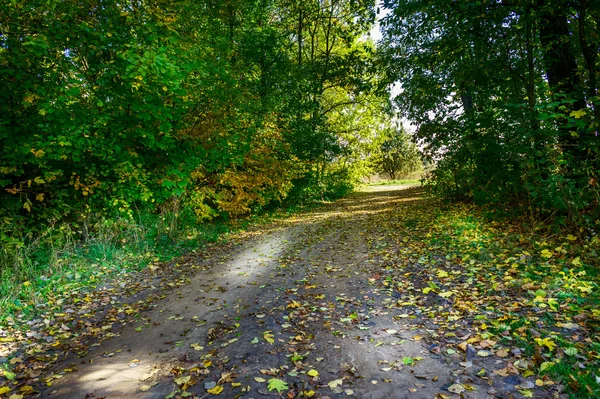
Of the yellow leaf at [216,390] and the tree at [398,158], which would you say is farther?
the tree at [398,158]

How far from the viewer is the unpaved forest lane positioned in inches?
125

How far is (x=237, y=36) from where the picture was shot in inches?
545

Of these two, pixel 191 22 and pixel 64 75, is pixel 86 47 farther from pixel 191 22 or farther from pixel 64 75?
pixel 191 22

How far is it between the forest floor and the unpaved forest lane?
0.02 m

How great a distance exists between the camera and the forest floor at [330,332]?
10.4ft

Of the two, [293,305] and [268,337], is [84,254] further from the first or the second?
[268,337]

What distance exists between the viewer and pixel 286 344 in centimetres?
389

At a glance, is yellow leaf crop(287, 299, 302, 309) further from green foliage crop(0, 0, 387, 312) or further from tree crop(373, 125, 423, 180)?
tree crop(373, 125, 423, 180)

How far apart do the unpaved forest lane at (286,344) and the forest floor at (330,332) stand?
18mm

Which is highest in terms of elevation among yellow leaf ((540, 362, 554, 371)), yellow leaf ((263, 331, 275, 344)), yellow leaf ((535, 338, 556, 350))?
yellow leaf ((263, 331, 275, 344))

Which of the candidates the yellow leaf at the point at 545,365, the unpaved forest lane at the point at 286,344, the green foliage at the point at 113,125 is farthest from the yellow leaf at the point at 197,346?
the green foliage at the point at 113,125

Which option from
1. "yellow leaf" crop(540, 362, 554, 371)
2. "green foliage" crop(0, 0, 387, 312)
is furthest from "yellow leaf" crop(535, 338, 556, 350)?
"green foliage" crop(0, 0, 387, 312)

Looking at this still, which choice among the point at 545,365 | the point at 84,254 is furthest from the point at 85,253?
the point at 545,365

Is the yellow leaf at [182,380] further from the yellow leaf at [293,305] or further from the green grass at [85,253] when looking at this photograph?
the green grass at [85,253]
